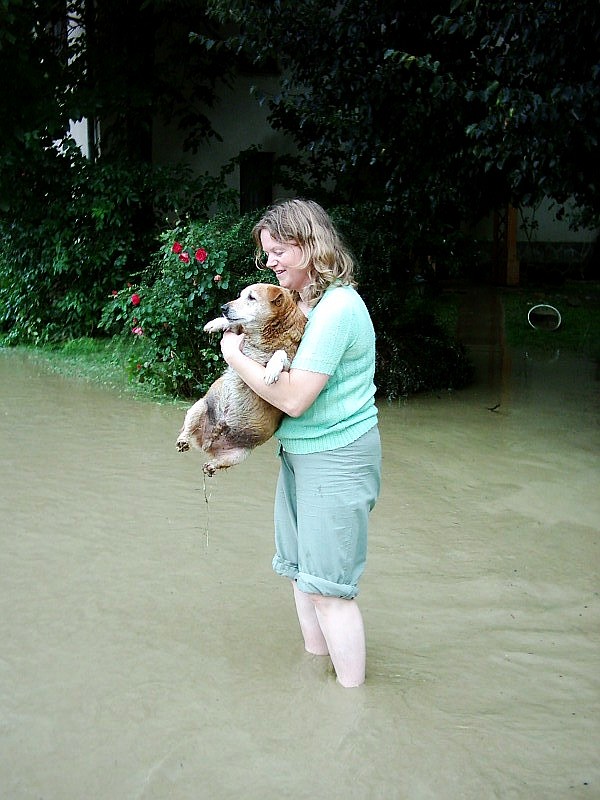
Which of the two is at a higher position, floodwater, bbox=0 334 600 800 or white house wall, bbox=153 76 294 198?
white house wall, bbox=153 76 294 198

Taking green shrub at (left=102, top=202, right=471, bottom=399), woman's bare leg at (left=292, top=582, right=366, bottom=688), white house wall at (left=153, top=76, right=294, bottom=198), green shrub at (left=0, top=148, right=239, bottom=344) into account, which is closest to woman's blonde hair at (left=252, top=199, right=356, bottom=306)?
woman's bare leg at (left=292, top=582, right=366, bottom=688)

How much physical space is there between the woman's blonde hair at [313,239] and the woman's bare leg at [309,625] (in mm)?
1308

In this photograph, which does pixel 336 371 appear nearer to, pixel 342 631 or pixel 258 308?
pixel 258 308

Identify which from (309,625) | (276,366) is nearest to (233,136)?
(309,625)

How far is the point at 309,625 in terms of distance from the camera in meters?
3.99

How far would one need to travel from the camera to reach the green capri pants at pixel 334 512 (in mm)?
3400

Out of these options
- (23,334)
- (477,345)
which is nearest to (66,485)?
(23,334)

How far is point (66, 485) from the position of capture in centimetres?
671

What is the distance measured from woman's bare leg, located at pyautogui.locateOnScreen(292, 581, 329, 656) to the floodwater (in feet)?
0.17

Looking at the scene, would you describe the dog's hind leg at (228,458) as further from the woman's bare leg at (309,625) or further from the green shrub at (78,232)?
the green shrub at (78,232)

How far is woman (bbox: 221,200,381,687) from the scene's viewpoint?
127 inches

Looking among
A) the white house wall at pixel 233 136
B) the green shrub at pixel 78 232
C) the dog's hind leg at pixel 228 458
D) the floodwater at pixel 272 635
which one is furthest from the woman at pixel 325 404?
the white house wall at pixel 233 136

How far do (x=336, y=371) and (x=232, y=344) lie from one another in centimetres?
40

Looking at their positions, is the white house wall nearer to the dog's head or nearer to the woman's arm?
the dog's head
